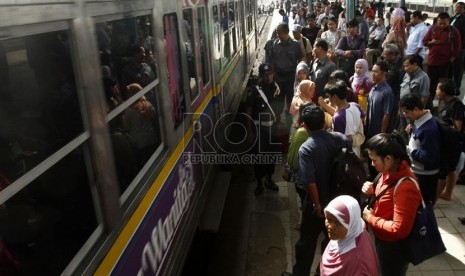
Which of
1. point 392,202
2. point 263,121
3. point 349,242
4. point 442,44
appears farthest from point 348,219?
point 442,44

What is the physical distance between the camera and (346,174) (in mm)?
3129

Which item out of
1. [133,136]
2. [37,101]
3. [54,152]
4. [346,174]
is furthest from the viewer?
Result: [346,174]

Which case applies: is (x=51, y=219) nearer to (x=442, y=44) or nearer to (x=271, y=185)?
(x=271, y=185)

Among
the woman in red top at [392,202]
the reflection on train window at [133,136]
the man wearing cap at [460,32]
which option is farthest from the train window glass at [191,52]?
the man wearing cap at [460,32]

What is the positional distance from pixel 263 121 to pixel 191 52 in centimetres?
152


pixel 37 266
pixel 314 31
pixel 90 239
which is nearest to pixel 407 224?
pixel 90 239

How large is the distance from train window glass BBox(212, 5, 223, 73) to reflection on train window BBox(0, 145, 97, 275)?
344 cm

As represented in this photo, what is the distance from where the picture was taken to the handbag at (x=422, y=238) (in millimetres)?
2672

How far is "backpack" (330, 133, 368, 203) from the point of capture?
3.13 m

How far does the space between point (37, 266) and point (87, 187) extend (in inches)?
16.4

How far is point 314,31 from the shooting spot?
1023cm

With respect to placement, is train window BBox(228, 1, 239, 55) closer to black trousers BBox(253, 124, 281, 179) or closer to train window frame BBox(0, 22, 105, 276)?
black trousers BBox(253, 124, 281, 179)

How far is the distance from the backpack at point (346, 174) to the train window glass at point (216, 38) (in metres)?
Result: 2.53

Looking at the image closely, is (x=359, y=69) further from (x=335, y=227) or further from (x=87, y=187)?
(x=87, y=187)
